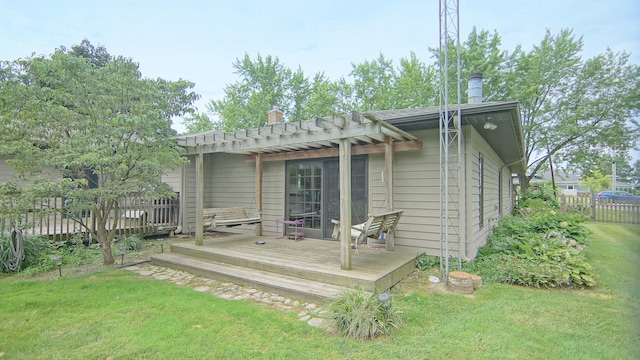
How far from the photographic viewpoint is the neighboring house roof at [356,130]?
4277mm

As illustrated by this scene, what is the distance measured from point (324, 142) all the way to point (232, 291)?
10.1 ft

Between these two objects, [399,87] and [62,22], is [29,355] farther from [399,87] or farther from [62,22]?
[399,87]

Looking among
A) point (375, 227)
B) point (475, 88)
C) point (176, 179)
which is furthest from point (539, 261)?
point (176, 179)

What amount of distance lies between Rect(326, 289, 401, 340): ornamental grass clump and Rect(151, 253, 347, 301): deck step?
0.53 meters

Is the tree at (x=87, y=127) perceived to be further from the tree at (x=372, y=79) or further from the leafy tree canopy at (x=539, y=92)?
the tree at (x=372, y=79)

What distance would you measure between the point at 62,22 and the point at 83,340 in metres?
8.32

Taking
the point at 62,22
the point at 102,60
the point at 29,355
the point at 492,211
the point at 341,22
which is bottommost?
the point at 29,355

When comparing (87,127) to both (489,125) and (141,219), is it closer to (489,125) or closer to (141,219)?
(141,219)

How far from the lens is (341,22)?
12.2 metres

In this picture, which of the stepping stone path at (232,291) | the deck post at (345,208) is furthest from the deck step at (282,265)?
the stepping stone path at (232,291)

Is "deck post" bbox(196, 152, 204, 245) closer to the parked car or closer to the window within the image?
the window

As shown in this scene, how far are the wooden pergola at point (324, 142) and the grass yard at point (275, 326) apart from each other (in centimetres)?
142

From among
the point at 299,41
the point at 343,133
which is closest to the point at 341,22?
the point at 299,41

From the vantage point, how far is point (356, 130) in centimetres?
427
